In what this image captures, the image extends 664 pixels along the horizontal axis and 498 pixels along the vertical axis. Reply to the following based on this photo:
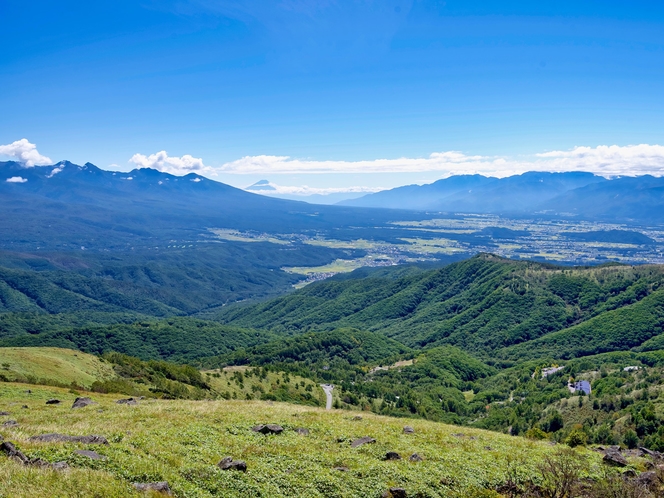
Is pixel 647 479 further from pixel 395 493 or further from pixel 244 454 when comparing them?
pixel 244 454

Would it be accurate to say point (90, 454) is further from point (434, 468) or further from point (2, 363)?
point (2, 363)

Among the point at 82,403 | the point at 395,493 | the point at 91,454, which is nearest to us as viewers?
the point at 91,454

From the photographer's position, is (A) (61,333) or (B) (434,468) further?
(A) (61,333)

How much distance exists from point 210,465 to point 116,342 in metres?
161

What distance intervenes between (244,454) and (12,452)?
1034 cm

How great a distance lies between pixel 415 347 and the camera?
193000 millimetres

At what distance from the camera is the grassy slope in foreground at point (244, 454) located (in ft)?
57.9

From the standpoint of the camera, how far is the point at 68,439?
2100 centimetres

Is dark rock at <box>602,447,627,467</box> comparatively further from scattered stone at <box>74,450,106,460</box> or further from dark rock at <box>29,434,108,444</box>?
dark rock at <box>29,434,108,444</box>

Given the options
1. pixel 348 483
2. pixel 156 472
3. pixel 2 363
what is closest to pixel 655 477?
pixel 348 483

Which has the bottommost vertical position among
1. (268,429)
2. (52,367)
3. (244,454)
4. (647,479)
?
(52,367)

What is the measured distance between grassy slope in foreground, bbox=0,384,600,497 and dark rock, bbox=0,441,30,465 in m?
0.50

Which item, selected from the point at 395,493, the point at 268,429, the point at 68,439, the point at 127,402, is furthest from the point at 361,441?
the point at 127,402

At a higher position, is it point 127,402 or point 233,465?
point 233,465
